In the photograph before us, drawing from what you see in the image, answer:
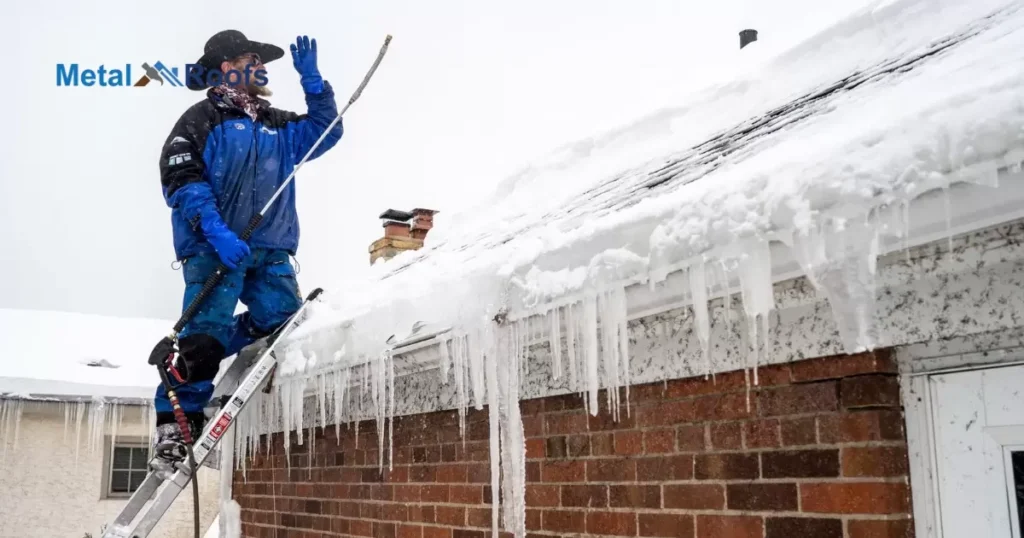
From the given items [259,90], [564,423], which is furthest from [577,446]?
[259,90]

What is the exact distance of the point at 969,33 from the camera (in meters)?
2.41

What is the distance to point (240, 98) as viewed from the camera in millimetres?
4730

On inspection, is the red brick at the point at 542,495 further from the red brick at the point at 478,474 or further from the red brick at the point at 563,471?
the red brick at the point at 478,474

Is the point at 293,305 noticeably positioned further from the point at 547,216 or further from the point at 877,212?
the point at 877,212

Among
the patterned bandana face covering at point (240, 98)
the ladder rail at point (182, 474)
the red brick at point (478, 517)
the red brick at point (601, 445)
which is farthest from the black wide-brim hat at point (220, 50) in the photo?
the red brick at point (601, 445)

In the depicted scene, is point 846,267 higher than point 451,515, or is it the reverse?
point 846,267

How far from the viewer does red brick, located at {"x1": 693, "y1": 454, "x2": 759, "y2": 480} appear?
248 centimetres

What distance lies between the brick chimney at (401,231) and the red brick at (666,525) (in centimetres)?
576

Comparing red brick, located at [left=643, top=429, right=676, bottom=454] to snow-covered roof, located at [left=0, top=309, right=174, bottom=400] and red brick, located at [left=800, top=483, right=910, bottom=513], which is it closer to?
red brick, located at [left=800, top=483, right=910, bottom=513]

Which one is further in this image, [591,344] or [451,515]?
[451,515]

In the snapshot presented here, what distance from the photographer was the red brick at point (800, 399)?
7.50ft

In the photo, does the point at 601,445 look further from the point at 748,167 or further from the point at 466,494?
the point at 748,167

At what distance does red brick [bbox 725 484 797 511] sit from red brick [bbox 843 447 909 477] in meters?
0.22

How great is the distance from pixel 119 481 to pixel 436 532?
10.5 meters
